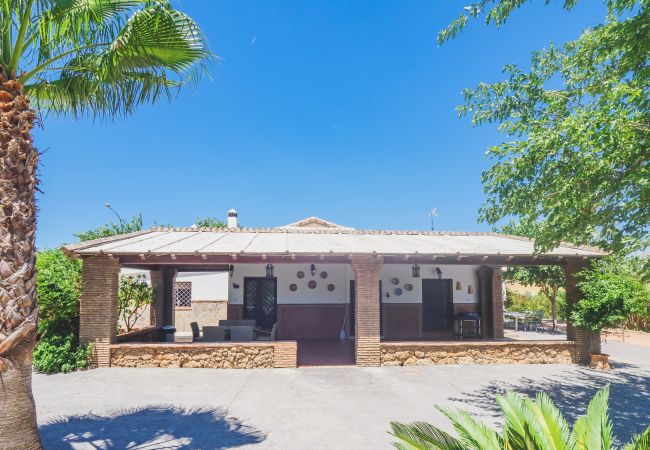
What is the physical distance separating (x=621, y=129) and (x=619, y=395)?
19.6ft

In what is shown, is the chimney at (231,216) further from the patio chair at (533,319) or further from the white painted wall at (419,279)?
the patio chair at (533,319)

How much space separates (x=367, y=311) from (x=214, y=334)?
15.2 ft

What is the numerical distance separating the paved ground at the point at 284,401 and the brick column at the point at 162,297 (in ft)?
16.6

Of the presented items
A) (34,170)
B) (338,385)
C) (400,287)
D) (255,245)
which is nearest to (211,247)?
(255,245)

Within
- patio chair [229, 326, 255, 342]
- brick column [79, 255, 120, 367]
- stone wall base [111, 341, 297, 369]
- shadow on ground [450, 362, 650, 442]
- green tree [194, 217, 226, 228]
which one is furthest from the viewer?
green tree [194, 217, 226, 228]

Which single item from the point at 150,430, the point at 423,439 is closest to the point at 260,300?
the point at 150,430

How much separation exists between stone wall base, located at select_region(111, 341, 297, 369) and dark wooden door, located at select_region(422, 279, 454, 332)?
23.9 feet

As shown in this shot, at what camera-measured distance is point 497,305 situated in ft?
50.8

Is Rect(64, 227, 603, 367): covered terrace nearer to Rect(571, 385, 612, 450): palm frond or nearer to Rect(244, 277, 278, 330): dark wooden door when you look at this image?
Rect(244, 277, 278, 330): dark wooden door

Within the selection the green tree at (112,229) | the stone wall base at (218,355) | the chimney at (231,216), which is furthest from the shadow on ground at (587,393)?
the green tree at (112,229)

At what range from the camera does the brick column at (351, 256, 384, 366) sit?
430 inches

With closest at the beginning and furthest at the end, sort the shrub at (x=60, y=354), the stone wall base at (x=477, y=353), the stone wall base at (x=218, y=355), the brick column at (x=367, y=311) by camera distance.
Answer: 1. the shrub at (x=60, y=354)
2. the stone wall base at (x=218, y=355)
3. the brick column at (x=367, y=311)
4. the stone wall base at (x=477, y=353)

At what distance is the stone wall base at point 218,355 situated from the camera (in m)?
10.7

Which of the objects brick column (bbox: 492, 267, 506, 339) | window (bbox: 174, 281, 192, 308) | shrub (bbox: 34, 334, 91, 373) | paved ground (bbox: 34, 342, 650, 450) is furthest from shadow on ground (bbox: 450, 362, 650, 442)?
window (bbox: 174, 281, 192, 308)
